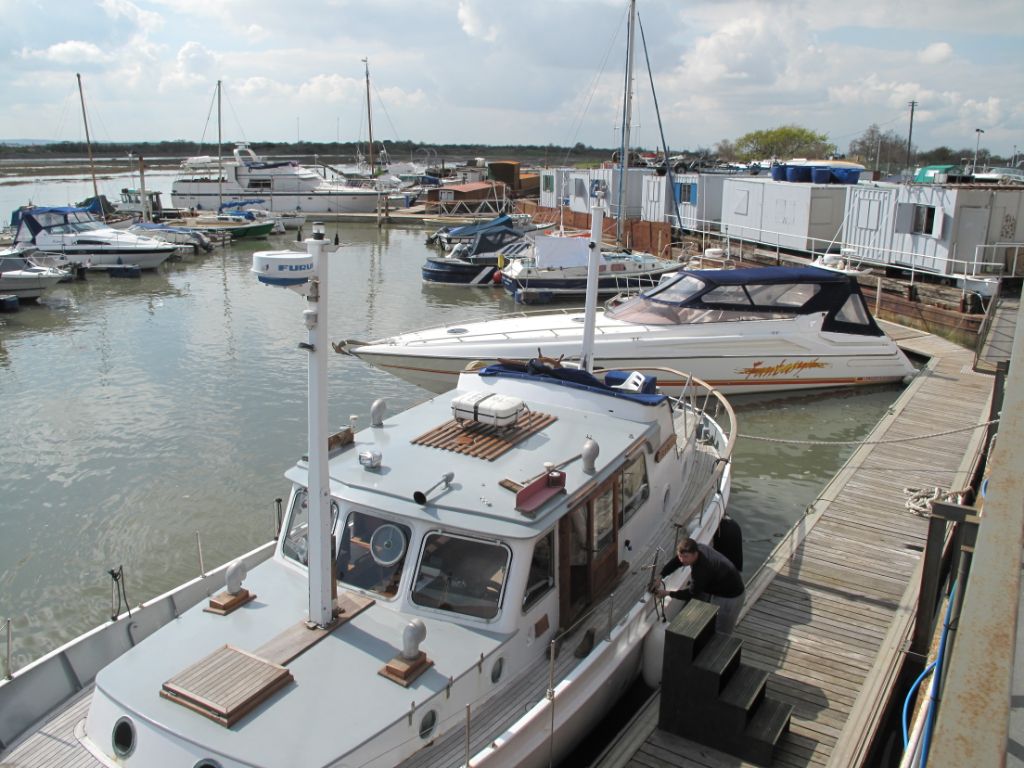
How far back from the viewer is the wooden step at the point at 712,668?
6.04m

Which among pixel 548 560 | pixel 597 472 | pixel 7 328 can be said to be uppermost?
pixel 597 472

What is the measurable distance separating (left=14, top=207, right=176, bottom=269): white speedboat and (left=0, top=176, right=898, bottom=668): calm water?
7058mm

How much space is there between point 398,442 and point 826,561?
16.6 ft

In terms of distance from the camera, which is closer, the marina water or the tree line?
the marina water

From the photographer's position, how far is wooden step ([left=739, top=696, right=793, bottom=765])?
19.7ft

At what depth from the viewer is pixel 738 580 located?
24.4 ft

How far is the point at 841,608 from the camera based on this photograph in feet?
26.9

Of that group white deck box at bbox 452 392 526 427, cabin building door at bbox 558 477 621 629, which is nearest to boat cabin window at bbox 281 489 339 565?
white deck box at bbox 452 392 526 427

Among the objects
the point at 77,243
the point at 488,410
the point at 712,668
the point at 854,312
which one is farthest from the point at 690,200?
the point at 712,668

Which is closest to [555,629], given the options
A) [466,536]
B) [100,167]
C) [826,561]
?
[466,536]

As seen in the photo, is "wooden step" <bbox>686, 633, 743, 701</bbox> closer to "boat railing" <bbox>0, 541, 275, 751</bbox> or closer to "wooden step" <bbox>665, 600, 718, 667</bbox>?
"wooden step" <bbox>665, 600, 718, 667</bbox>

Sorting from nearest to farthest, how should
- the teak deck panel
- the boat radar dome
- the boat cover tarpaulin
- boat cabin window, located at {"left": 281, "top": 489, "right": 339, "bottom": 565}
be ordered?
the boat radar dome < the teak deck panel < boat cabin window, located at {"left": 281, "top": 489, "right": 339, "bottom": 565} < the boat cover tarpaulin

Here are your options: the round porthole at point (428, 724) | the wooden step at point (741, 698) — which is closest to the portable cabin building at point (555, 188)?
the wooden step at point (741, 698)

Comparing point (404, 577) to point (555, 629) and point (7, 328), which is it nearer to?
point (555, 629)
